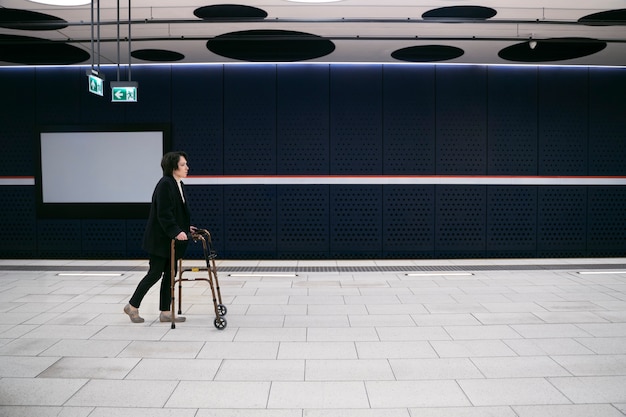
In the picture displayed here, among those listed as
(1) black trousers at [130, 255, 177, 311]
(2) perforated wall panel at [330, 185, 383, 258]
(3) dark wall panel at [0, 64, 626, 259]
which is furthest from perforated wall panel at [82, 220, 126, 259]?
(1) black trousers at [130, 255, 177, 311]

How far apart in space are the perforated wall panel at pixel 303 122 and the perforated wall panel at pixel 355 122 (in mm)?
158

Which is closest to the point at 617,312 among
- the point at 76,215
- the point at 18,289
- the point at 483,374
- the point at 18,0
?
the point at 483,374

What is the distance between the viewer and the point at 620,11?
18.7ft

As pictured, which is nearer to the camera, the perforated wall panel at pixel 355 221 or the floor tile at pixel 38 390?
the floor tile at pixel 38 390

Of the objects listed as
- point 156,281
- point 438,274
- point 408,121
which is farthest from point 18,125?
point 438,274

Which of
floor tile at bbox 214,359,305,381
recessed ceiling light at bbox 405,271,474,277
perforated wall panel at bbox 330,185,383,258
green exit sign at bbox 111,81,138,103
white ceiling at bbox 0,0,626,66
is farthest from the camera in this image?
perforated wall panel at bbox 330,185,383,258

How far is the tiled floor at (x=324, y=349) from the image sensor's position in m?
2.84

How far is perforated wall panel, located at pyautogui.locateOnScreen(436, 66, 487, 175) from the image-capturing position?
813cm

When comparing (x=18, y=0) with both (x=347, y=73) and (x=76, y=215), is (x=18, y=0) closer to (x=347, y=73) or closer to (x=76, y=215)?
(x=76, y=215)

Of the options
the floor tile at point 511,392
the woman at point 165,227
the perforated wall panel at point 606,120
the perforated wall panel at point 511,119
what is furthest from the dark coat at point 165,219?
the perforated wall panel at point 606,120

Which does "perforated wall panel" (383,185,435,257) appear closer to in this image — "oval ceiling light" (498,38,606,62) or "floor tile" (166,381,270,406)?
"oval ceiling light" (498,38,606,62)

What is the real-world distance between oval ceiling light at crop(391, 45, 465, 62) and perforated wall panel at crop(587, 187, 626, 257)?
3.55 meters

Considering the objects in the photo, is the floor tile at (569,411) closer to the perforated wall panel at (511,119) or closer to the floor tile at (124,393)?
the floor tile at (124,393)

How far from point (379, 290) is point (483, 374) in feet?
8.51
